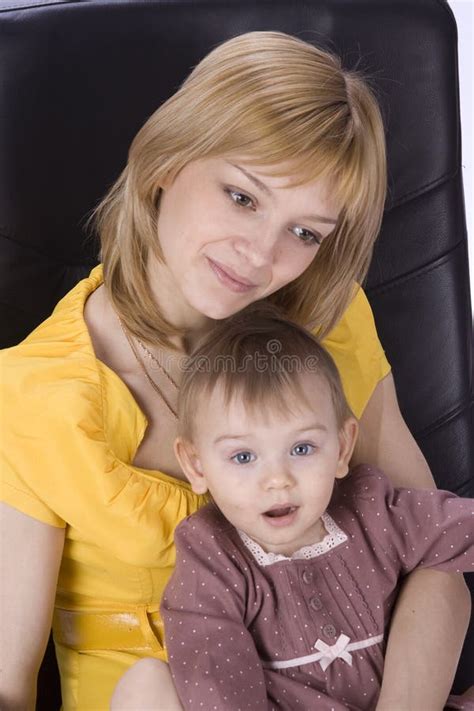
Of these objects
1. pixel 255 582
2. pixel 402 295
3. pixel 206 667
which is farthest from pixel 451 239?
pixel 206 667

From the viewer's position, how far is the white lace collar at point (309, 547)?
4.43 feet

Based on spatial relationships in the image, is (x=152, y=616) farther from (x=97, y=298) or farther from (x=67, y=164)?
(x=67, y=164)

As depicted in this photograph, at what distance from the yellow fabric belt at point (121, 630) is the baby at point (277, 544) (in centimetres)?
15

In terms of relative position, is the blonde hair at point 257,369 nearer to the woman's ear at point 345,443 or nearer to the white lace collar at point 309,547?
the woman's ear at point 345,443

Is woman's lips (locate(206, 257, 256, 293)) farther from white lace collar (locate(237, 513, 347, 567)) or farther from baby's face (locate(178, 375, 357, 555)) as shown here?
white lace collar (locate(237, 513, 347, 567))

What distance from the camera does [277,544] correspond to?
4.42 ft

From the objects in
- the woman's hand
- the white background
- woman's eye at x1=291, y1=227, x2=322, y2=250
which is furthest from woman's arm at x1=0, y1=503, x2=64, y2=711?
the white background

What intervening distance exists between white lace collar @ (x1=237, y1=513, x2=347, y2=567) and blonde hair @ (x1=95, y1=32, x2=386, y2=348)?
1.03 ft

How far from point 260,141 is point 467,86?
1.86m

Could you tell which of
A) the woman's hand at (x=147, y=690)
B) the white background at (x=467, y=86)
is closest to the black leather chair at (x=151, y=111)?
the woman's hand at (x=147, y=690)

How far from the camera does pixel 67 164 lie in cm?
172

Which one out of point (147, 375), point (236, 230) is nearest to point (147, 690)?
point (147, 375)

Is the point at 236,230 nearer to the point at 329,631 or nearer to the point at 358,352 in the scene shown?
the point at 358,352

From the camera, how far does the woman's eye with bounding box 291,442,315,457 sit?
132cm
